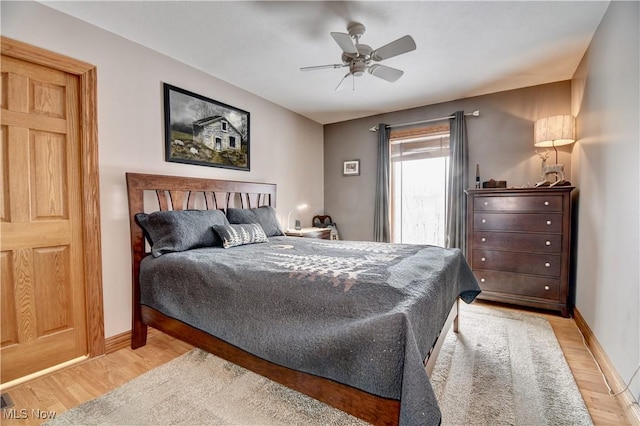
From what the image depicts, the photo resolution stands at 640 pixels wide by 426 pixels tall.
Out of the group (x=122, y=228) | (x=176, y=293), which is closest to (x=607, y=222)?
(x=176, y=293)

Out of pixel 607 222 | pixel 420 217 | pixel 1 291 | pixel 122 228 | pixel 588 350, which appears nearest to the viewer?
pixel 1 291

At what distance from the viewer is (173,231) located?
2.37m

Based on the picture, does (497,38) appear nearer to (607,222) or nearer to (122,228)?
(607,222)

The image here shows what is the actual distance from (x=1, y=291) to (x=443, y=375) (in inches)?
119

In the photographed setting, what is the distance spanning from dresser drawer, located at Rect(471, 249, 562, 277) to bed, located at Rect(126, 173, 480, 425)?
107 centimetres

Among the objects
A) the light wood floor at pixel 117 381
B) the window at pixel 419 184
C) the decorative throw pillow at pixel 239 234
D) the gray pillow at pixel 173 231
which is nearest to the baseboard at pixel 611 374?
the light wood floor at pixel 117 381

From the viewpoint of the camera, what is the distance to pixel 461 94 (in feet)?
12.6

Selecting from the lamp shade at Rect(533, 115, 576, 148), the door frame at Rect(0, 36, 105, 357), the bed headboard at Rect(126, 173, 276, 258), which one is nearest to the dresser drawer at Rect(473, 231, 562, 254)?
the lamp shade at Rect(533, 115, 576, 148)

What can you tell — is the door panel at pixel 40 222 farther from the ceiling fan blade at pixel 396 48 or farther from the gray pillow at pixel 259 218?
the ceiling fan blade at pixel 396 48

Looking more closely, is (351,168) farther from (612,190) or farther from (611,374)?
(611,374)

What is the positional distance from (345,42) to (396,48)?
386 mm

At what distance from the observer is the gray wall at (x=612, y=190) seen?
1704mm

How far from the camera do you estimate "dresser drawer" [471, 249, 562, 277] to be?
3.03m

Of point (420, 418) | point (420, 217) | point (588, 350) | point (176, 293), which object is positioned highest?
point (420, 217)
